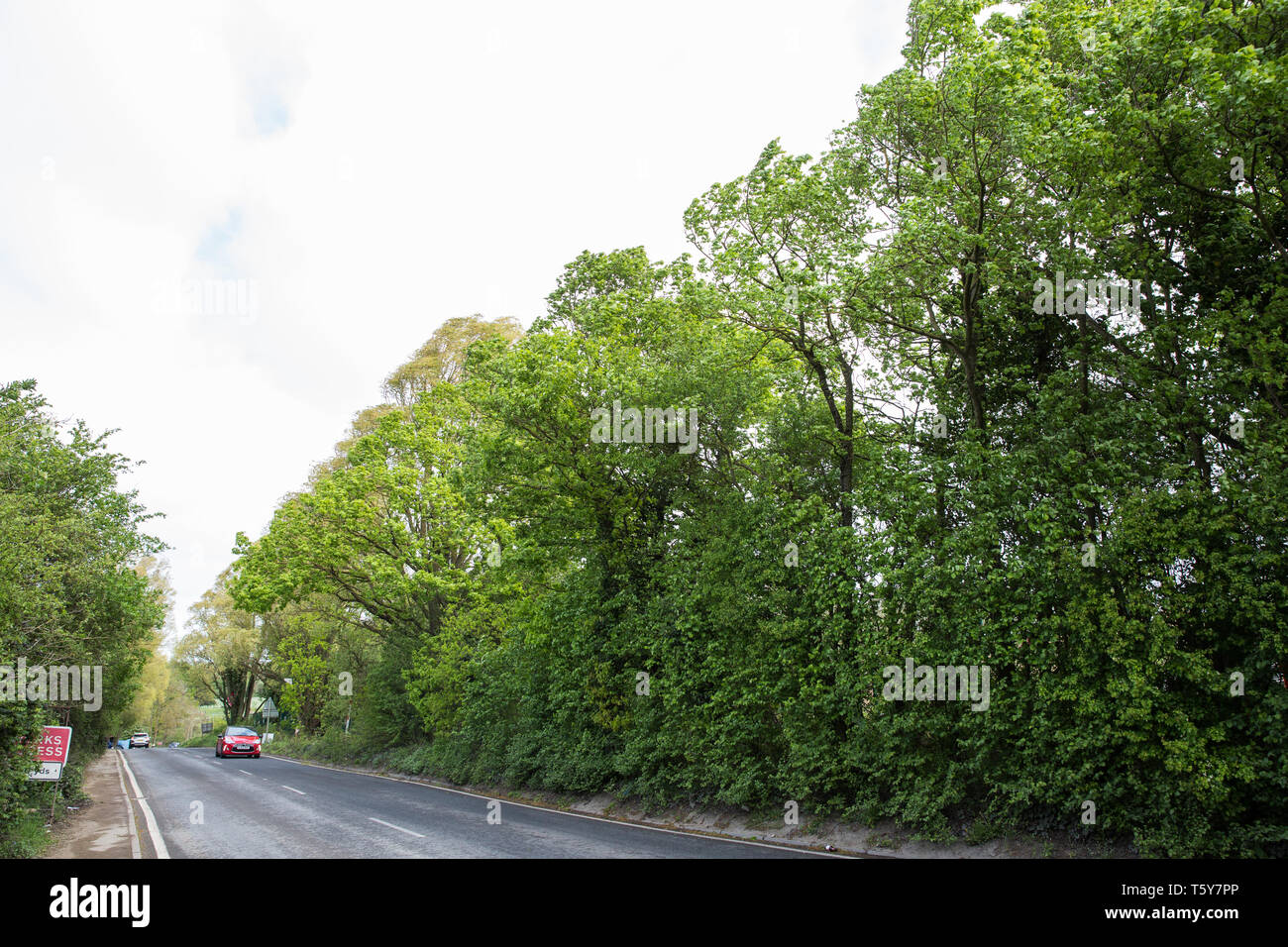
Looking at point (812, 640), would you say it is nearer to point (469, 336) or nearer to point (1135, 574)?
point (1135, 574)

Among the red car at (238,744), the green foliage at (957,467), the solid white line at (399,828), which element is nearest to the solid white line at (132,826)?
the solid white line at (399,828)

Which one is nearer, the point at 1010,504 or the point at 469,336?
the point at 1010,504

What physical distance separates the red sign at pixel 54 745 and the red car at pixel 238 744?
2980cm

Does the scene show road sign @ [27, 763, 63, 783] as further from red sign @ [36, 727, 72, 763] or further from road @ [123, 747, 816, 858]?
road @ [123, 747, 816, 858]

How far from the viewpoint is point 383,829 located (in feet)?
39.3

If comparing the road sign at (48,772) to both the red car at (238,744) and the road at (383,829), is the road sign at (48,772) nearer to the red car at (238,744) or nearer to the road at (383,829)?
the road at (383,829)

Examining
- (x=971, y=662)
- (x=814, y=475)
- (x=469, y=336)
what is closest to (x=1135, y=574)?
(x=971, y=662)

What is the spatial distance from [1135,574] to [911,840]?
4.58 m

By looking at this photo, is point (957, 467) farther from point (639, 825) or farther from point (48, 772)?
point (48, 772)

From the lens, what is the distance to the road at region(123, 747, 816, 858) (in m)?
10.0

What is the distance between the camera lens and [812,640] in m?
12.4

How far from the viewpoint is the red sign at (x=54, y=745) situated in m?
13.3

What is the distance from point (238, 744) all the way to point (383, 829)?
33932 mm

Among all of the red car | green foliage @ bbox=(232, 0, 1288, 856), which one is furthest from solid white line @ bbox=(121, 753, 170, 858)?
the red car
